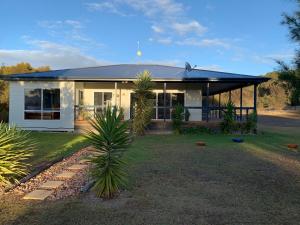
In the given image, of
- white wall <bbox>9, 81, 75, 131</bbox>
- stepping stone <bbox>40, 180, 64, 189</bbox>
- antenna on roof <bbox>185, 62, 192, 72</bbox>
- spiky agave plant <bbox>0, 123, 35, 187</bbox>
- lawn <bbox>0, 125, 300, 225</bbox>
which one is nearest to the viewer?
lawn <bbox>0, 125, 300, 225</bbox>

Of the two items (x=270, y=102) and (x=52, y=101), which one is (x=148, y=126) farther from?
(x=270, y=102)

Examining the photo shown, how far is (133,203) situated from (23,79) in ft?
54.5

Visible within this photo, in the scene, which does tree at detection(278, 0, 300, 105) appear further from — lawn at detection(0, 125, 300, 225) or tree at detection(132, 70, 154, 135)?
tree at detection(132, 70, 154, 135)

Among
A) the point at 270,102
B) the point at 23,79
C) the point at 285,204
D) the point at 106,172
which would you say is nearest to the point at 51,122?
the point at 23,79

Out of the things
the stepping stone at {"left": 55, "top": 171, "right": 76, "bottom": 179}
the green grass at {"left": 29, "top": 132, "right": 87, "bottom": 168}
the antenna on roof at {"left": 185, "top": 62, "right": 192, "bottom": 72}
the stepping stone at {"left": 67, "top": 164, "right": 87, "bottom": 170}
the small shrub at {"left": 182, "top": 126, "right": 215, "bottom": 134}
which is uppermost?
the antenna on roof at {"left": 185, "top": 62, "right": 192, "bottom": 72}

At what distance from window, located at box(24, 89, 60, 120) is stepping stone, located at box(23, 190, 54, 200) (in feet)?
48.2

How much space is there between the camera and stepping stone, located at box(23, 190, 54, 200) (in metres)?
7.34

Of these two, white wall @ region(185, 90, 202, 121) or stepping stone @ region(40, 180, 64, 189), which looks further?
white wall @ region(185, 90, 202, 121)

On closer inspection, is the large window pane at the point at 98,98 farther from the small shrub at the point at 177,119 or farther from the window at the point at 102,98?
the small shrub at the point at 177,119

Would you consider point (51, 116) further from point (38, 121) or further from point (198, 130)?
point (198, 130)

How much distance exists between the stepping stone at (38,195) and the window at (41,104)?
14.7 m

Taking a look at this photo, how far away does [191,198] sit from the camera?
735cm

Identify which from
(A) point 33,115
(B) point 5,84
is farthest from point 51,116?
(B) point 5,84

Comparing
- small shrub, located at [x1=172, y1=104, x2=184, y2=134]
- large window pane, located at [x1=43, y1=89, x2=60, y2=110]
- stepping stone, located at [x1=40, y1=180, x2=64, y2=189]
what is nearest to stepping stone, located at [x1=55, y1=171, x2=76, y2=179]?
stepping stone, located at [x1=40, y1=180, x2=64, y2=189]
